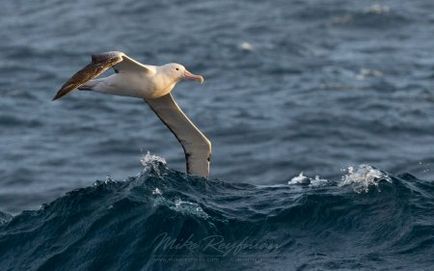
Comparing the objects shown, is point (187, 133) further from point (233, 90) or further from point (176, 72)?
point (233, 90)

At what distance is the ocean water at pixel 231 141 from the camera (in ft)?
51.9

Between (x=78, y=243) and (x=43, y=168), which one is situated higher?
(x=78, y=243)

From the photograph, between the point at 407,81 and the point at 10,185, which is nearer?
the point at 10,185

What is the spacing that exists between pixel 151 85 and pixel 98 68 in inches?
60.4

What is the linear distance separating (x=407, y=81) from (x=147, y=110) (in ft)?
25.2

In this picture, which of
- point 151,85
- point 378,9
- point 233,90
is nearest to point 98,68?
point 151,85

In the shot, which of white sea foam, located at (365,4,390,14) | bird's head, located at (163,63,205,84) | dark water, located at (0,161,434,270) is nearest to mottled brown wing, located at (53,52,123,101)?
bird's head, located at (163,63,205,84)

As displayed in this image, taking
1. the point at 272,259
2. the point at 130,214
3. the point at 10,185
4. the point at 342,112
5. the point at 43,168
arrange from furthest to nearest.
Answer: the point at 342,112
the point at 43,168
the point at 10,185
the point at 130,214
the point at 272,259

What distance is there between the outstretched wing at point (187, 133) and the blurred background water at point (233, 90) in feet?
13.8

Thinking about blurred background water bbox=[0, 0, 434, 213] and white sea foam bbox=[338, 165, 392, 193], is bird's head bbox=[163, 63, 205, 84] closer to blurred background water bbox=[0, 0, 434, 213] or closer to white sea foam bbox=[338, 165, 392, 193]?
white sea foam bbox=[338, 165, 392, 193]

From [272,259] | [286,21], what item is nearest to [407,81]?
[286,21]

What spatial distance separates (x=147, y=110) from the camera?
29453 millimetres

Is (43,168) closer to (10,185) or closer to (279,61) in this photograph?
(10,185)

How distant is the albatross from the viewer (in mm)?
15344
